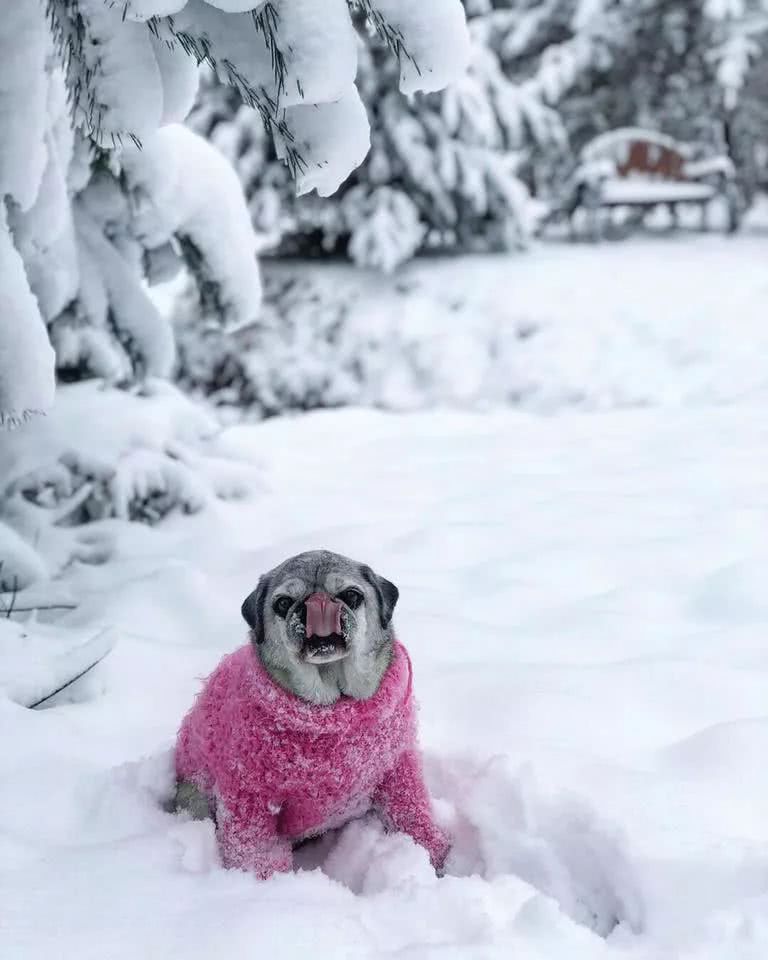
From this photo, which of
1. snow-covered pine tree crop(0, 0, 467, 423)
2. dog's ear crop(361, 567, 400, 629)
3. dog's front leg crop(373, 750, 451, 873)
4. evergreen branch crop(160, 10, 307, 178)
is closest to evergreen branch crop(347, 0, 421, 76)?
snow-covered pine tree crop(0, 0, 467, 423)

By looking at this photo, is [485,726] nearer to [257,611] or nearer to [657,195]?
[257,611]

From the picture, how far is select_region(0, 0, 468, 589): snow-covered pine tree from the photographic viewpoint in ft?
5.88

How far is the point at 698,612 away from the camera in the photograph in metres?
2.92

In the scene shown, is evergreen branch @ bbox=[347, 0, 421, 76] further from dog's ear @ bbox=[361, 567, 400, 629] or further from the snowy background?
dog's ear @ bbox=[361, 567, 400, 629]

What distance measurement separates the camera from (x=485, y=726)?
230 cm

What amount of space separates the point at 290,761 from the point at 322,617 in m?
0.31

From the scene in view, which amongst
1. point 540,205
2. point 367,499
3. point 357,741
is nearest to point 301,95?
point 357,741

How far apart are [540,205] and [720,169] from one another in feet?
15.3

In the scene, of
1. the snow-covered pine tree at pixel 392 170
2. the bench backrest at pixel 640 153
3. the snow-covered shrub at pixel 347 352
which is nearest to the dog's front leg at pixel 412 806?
the snow-covered shrub at pixel 347 352

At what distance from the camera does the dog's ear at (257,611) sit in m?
1.76

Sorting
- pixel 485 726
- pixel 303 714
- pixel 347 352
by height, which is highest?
pixel 303 714

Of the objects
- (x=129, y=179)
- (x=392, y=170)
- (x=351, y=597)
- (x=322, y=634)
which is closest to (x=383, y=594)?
(x=351, y=597)

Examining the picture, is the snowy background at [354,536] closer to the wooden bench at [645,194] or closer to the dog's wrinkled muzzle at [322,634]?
the dog's wrinkled muzzle at [322,634]

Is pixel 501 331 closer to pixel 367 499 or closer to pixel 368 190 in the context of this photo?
pixel 368 190
